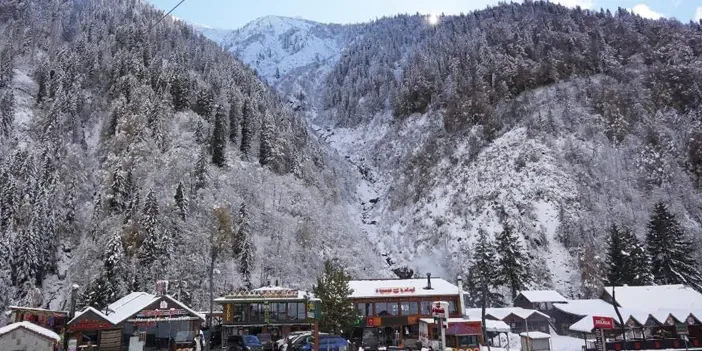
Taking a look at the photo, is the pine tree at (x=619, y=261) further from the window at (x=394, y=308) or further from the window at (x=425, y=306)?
the window at (x=394, y=308)

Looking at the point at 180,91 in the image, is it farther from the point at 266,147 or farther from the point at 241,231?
the point at 241,231

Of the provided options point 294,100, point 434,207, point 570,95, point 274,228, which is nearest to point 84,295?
point 274,228

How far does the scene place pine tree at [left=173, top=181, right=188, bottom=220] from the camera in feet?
226

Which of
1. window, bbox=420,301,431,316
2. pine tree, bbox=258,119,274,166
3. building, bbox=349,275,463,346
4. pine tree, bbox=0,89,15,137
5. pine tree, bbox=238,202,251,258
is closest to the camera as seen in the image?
building, bbox=349,275,463,346

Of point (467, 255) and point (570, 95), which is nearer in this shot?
point (467, 255)

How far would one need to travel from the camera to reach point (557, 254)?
75875mm

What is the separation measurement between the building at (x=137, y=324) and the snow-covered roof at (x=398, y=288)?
1834 centimetres

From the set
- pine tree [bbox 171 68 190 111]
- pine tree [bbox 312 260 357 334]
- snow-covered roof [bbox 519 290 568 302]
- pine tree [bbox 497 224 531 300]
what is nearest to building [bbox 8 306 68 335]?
pine tree [bbox 312 260 357 334]

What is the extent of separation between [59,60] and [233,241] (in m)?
57.0

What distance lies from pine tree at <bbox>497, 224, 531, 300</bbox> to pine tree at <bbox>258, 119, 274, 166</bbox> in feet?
152

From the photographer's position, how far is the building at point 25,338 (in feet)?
88.4

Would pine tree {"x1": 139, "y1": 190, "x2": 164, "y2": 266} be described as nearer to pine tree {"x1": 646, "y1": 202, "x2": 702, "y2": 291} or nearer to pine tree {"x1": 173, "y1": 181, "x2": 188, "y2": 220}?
pine tree {"x1": 173, "y1": 181, "x2": 188, "y2": 220}

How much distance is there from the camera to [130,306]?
45188 millimetres

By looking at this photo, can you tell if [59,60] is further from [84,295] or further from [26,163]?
[84,295]
